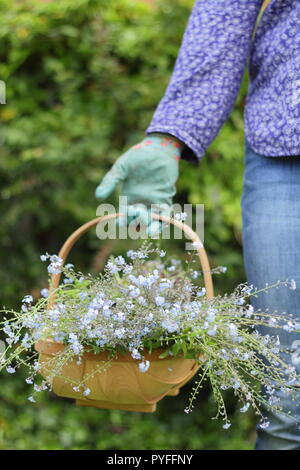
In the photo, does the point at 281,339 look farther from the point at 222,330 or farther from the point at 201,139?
the point at 201,139

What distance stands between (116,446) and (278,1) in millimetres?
2138

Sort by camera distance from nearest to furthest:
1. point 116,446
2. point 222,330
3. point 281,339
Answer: point 222,330, point 281,339, point 116,446

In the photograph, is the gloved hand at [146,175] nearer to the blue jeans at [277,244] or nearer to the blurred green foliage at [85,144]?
the blue jeans at [277,244]

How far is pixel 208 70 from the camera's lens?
1.52 m

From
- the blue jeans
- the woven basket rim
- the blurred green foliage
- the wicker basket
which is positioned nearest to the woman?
the blue jeans

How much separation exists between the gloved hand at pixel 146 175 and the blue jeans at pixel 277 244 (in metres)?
0.21

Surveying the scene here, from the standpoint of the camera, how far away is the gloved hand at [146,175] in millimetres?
1494

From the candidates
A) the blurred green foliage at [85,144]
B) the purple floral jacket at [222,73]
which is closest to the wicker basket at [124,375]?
the purple floral jacket at [222,73]

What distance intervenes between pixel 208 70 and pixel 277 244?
470mm

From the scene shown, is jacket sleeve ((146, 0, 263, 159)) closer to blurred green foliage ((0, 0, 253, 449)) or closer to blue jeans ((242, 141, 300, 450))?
blue jeans ((242, 141, 300, 450))

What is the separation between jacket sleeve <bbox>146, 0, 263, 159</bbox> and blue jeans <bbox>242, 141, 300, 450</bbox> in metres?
0.17

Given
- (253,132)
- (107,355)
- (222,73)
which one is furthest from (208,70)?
(107,355)

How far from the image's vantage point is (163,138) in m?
1.54
